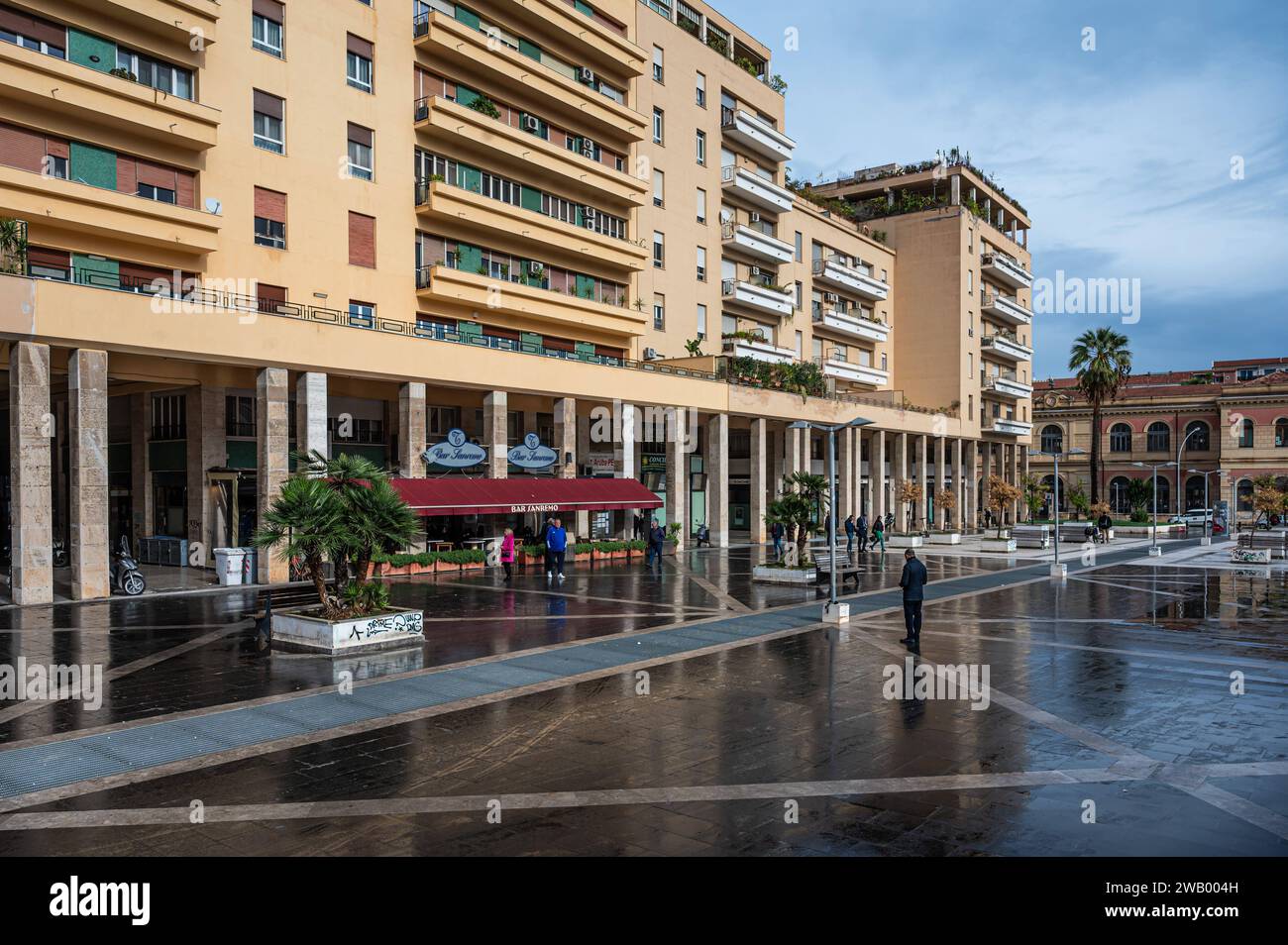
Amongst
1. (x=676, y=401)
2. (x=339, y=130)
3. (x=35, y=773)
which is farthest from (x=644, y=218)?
(x=35, y=773)

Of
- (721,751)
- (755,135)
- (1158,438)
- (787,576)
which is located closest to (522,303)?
(787,576)

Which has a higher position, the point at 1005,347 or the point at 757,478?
the point at 1005,347

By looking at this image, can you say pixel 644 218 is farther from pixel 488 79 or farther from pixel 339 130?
pixel 339 130

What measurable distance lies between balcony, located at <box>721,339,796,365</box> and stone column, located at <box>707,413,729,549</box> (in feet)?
15.7

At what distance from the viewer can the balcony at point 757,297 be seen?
46.7m

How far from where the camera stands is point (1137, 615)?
67.8 ft

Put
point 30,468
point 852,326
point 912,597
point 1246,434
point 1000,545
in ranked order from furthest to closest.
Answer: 1. point 1246,434
2. point 852,326
3. point 1000,545
4. point 30,468
5. point 912,597

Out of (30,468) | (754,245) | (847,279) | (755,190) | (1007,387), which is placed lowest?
(30,468)

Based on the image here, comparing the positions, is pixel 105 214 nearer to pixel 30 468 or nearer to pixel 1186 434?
pixel 30 468

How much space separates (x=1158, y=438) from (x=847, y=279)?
156 ft

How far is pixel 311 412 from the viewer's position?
2577cm

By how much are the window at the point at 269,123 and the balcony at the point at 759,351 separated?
23860 millimetres

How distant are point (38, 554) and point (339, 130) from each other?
16099 millimetres

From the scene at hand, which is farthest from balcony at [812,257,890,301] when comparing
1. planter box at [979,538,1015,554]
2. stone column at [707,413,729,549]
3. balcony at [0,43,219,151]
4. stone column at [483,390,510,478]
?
balcony at [0,43,219,151]
